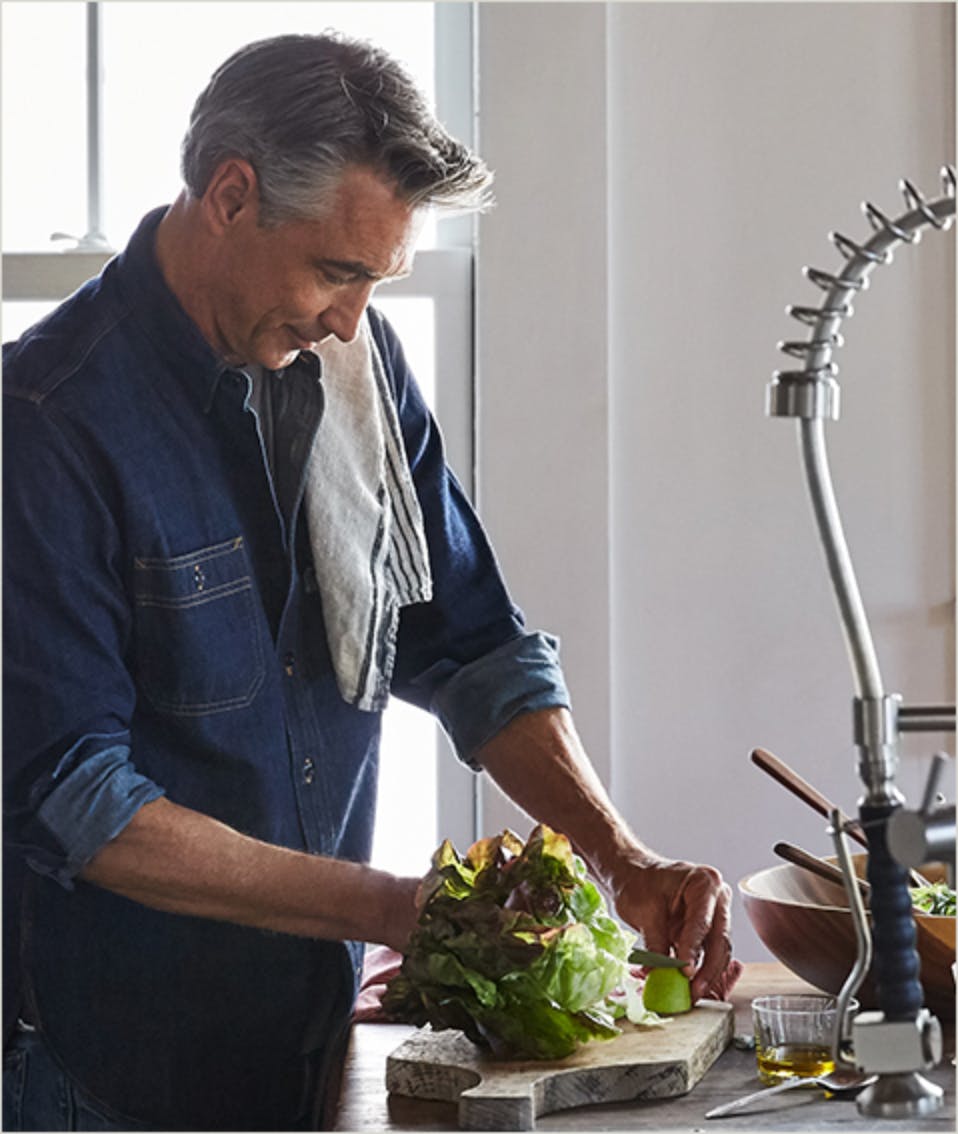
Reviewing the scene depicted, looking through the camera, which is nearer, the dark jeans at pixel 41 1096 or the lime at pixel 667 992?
the lime at pixel 667 992

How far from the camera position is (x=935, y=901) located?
161cm

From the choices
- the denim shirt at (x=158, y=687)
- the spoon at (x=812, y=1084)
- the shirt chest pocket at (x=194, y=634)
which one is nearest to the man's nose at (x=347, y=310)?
the denim shirt at (x=158, y=687)

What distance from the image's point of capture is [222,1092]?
1667 mm

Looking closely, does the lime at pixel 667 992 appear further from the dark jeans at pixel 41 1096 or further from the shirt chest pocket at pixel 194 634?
the shirt chest pocket at pixel 194 634

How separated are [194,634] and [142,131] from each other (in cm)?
147

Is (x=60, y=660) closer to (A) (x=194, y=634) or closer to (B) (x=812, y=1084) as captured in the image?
(A) (x=194, y=634)

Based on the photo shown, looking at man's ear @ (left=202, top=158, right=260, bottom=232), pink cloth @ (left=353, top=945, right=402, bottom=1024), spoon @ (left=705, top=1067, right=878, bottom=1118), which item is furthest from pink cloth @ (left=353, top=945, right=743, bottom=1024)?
man's ear @ (left=202, top=158, right=260, bottom=232)

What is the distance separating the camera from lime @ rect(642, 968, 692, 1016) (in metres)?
1.50

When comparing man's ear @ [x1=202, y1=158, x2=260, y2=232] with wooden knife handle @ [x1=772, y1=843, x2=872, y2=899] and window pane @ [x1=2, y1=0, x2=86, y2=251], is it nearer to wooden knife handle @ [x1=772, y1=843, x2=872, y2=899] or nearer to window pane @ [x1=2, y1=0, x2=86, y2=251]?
wooden knife handle @ [x1=772, y1=843, x2=872, y2=899]

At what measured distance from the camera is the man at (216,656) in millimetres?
1519

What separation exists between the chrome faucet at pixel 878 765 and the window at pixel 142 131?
1817 millimetres

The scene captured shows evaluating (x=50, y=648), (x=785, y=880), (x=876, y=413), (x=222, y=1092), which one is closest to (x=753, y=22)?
(x=876, y=413)

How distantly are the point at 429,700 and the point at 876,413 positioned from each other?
3.73 ft

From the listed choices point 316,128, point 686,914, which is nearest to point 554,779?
point 686,914
